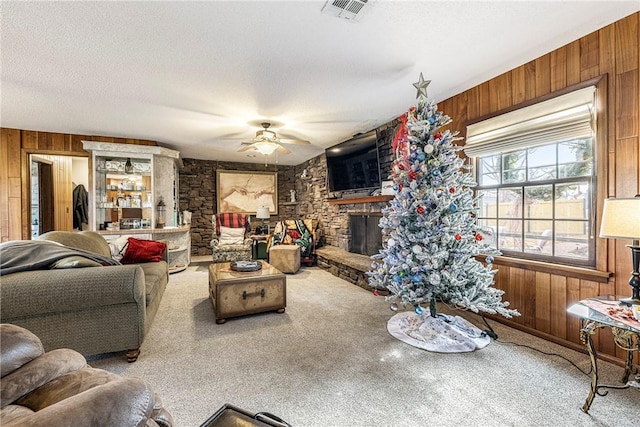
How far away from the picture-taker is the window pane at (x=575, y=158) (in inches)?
86.5

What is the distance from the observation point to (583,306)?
169cm

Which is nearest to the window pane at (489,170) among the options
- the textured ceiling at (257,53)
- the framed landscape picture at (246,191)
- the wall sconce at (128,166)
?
the textured ceiling at (257,53)

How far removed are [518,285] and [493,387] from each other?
1.22 metres

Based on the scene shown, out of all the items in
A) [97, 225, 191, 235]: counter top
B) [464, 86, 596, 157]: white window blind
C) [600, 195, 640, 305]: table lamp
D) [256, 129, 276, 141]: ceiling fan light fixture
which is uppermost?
[256, 129, 276, 141]: ceiling fan light fixture

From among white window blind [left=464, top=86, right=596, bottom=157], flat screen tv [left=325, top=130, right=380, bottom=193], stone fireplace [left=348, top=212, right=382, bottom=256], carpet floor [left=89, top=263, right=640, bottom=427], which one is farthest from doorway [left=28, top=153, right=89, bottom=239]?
white window blind [left=464, top=86, right=596, bottom=157]

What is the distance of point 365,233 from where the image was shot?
4.72 metres

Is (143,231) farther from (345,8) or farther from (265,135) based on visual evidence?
(345,8)

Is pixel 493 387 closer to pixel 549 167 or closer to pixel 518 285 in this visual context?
pixel 518 285

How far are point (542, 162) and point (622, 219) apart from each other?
1092mm

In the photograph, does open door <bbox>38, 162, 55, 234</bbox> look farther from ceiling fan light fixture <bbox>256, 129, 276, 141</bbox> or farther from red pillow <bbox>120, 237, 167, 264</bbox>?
ceiling fan light fixture <bbox>256, 129, 276, 141</bbox>

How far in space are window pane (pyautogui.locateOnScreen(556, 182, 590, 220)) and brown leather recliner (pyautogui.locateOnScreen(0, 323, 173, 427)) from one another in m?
2.99

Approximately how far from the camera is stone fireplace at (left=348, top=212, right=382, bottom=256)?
4.42 meters

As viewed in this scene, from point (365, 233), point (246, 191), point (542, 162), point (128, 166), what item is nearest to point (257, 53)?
point (542, 162)

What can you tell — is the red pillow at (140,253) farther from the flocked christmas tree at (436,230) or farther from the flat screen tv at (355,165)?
the flat screen tv at (355,165)
